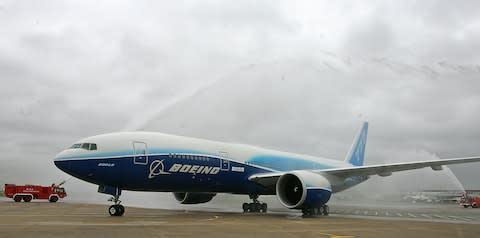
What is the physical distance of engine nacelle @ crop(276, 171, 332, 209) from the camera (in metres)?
20.5

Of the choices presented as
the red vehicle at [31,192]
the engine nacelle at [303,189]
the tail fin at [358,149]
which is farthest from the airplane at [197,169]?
the red vehicle at [31,192]

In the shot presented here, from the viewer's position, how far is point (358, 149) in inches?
1394

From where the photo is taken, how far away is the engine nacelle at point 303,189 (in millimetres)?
20519

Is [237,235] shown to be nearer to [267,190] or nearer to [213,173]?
[213,173]

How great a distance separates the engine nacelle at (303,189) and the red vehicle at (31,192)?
23749mm

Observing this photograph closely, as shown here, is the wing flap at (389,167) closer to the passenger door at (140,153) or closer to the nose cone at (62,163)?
the passenger door at (140,153)

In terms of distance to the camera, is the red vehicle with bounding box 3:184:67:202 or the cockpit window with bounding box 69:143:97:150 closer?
the cockpit window with bounding box 69:143:97:150

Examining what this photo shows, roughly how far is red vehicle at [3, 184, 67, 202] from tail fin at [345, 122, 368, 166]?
24884mm

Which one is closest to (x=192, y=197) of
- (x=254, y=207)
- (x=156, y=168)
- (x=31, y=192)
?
(x=254, y=207)

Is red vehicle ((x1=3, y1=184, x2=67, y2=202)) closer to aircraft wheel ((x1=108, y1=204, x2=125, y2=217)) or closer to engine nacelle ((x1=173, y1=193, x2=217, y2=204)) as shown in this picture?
engine nacelle ((x1=173, y1=193, x2=217, y2=204))

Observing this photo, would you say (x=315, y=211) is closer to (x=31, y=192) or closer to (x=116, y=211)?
(x=116, y=211)

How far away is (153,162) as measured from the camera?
18.6 m

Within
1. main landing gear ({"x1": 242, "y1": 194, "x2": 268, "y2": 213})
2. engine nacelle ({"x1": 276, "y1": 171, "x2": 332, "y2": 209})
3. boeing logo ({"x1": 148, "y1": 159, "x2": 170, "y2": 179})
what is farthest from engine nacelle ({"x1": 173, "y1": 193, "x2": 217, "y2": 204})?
boeing logo ({"x1": 148, "y1": 159, "x2": 170, "y2": 179})

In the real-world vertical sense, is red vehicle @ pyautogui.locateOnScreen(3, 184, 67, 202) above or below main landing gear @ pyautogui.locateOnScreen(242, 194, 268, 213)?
above
